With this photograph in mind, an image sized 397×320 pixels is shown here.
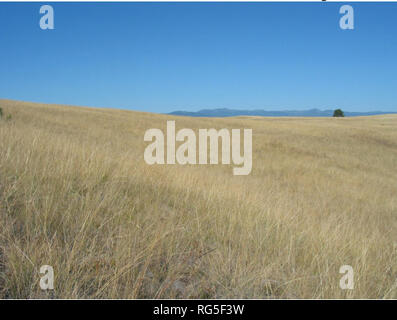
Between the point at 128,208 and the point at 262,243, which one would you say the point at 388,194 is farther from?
the point at 128,208

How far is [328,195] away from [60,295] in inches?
363

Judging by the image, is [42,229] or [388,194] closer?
[42,229]

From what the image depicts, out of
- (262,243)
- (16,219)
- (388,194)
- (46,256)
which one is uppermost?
(16,219)

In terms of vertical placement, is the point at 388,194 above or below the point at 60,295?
below

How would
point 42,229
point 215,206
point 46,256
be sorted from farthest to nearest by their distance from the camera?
1. point 215,206
2. point 42,229
3. point 46,256

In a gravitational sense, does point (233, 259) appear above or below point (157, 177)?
below

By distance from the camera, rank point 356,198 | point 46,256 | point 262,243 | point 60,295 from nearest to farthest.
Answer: point 60,295, point 46,256, point 262,243, point 356,198

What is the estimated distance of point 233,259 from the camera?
7.45 feet

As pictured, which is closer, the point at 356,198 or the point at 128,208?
the point at 128,208

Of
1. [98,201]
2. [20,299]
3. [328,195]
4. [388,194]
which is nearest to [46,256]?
[20,299]

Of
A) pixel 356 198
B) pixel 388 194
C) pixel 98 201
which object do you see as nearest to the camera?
pixel 98 201

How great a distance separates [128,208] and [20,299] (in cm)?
140

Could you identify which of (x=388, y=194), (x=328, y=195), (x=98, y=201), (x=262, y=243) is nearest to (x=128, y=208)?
(x=98, y=201)

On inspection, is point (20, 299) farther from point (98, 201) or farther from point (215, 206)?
point (215, 206)
